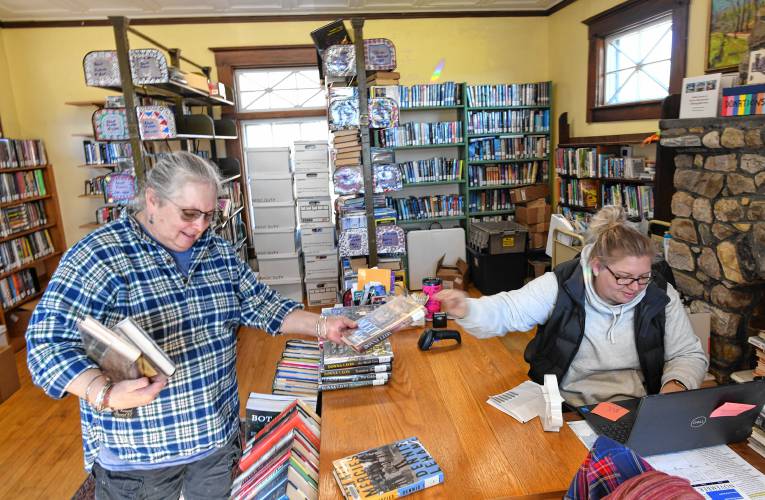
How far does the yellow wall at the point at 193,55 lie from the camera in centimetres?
517

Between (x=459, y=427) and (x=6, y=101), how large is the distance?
6009mm

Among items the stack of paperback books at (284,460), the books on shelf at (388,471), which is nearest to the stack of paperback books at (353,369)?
the stack of paperback books at (284,460)

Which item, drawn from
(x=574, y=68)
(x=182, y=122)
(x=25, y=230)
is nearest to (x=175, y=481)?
(x=182, y=122)

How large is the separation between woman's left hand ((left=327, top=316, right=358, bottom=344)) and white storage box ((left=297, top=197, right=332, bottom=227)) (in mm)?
3417

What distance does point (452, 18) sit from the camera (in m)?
5.62

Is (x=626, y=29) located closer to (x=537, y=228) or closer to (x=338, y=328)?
(x=537, y=228)

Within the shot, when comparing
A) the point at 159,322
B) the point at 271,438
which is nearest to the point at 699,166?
the point at 271,438

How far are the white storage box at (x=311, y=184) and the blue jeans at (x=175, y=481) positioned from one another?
12.0ft

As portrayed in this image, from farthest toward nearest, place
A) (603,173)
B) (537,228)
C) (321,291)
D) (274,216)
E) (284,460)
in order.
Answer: (537,228)
(321,291)
(274,216)
(603,173)
(284,460)

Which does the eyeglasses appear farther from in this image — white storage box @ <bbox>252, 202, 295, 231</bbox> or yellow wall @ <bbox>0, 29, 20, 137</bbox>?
yellow wall @ <bbox>0, 29, 20, 137</bbox>

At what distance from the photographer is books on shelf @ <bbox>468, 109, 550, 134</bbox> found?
18.4ft

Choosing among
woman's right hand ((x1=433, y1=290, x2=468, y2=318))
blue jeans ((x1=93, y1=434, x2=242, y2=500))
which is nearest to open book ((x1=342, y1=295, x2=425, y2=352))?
woman's right hand ((x1=433, y1=290, x2=468, y2=318))

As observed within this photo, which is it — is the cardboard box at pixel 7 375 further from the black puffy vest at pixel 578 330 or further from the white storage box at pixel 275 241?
the black puffy vest at pixel 578 330

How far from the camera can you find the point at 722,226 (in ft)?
8.87
